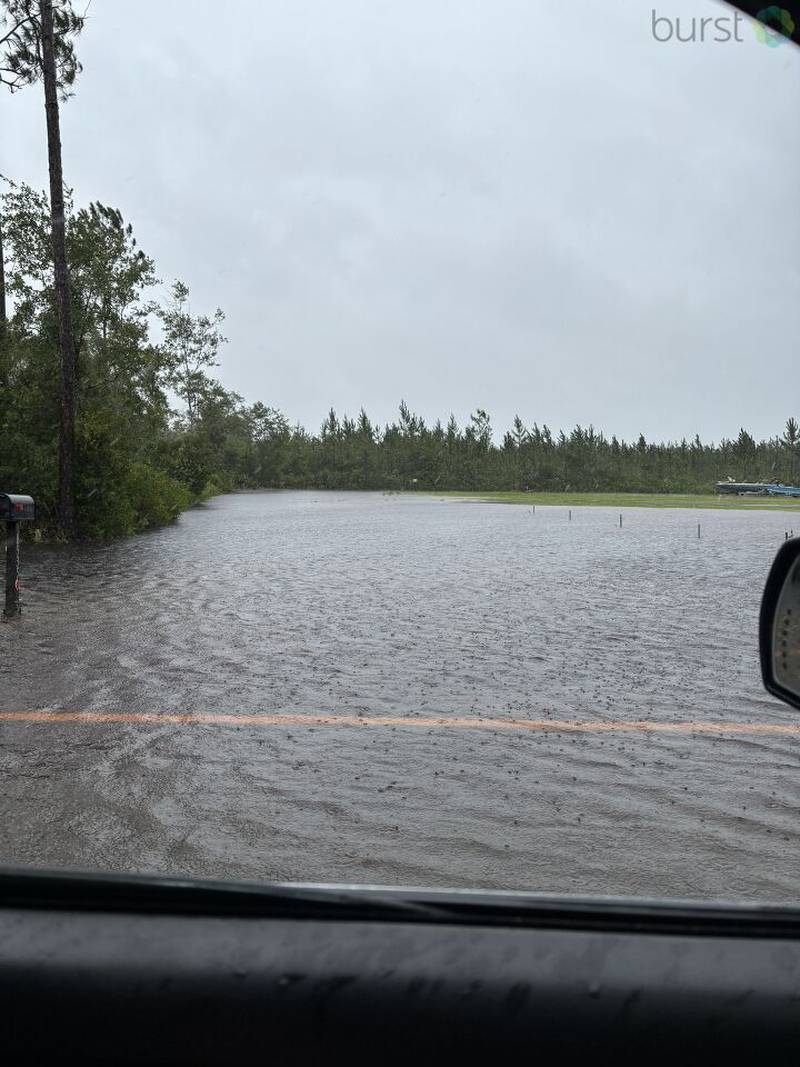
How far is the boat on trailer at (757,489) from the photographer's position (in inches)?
3506

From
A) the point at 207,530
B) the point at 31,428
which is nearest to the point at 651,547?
the point at 207,530

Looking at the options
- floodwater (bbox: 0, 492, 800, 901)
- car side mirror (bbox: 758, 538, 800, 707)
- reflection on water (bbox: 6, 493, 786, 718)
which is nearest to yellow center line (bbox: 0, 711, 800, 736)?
floodwater (bbox: 0, 492, 800, 901)

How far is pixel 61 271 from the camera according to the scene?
21.0m

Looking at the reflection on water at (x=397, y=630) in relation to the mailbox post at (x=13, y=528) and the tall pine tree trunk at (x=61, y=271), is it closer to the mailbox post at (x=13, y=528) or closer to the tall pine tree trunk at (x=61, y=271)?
the mailbox post at (x=13, y=528)

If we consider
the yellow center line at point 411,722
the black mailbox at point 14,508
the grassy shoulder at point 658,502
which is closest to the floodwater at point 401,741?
the yellow center line at point 411,722

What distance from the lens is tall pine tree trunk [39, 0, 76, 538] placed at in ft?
67.5

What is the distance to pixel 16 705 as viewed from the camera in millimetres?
6363

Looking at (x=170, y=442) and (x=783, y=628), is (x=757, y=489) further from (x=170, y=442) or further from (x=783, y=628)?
(x=783, y=628)

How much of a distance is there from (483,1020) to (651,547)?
23003mm

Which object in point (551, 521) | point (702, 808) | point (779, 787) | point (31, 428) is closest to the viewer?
point (702, 808)

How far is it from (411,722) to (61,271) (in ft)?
58.4

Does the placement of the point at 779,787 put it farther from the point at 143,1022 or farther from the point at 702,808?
the point at 143,1022

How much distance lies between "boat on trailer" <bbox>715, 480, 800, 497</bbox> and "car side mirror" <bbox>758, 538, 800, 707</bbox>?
91.6m

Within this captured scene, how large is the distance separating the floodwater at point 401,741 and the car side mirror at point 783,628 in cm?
221
